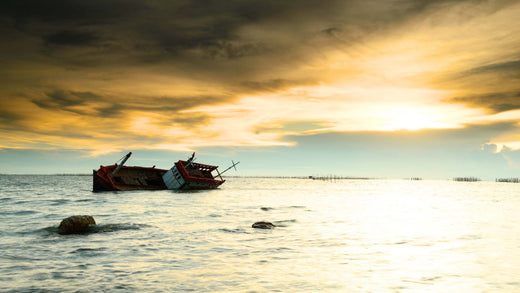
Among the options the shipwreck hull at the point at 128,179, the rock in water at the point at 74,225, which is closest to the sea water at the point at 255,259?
the rock in water at the point at 74,225

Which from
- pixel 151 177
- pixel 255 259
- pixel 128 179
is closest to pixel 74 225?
pixel 255 259

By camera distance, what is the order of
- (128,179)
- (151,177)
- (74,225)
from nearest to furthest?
(74,225), (128,179), (151,177)

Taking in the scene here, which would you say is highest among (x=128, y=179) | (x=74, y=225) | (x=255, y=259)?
(x=128, y=179)

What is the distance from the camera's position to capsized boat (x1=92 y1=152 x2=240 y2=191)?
5619cm

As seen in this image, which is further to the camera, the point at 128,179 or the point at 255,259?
the point at 128,179

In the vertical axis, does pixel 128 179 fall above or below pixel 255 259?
above

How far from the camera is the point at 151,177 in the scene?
219 ft

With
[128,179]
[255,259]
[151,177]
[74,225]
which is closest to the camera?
[255,259]

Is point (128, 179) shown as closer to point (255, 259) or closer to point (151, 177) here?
point (151, 177)

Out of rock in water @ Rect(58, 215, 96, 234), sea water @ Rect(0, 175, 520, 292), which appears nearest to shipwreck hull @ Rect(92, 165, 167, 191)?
sea water @ Rect(0, 175, 520, 292)

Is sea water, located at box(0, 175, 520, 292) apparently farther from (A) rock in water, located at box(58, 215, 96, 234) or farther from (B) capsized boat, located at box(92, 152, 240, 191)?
(B) capsized boat, located at box(92, 152, 240, 191)

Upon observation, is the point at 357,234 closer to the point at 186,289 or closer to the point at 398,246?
the point at 398,246

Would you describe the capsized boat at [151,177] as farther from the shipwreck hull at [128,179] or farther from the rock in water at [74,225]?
the rock in water at [74,225]

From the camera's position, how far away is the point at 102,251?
46.9 feet
